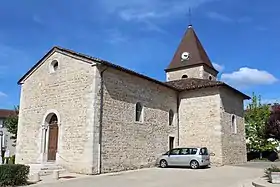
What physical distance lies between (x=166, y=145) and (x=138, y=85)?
5214mm

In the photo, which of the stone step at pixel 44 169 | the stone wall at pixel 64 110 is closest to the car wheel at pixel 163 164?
the stone wall at pixel 64 110

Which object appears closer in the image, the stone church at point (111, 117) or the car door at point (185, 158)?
the stone church at point (111, 117)

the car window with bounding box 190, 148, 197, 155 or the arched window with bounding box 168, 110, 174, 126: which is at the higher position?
the arched window with bounding box 168, 110, 174, 126

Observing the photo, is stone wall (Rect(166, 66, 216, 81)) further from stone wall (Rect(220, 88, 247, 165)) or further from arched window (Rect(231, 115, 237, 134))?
arched window (Rect(231, 115, 237, 134))

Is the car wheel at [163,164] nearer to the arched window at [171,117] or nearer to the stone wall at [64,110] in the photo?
the arched window at [171,117]

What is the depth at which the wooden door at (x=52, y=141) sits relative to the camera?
18.8m

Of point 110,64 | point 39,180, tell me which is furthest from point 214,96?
point 39,180

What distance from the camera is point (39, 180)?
45.9 ft

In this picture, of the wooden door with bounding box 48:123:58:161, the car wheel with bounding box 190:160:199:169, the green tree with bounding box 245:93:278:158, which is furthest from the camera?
the green tree with bounding box 245:93:278:158

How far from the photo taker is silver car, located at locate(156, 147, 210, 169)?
19.5 meters

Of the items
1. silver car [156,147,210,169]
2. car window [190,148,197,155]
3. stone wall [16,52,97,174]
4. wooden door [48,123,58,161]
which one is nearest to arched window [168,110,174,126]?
silver car [156,147,210,169]

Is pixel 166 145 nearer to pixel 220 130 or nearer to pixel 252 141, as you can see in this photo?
pixel 220 130

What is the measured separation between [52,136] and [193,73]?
781 inches

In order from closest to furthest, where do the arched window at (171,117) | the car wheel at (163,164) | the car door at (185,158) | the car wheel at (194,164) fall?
the car wheel at (194,164) < the car door at (185,158) < the car wheel at (163,164) < the arched window at (171,117)
